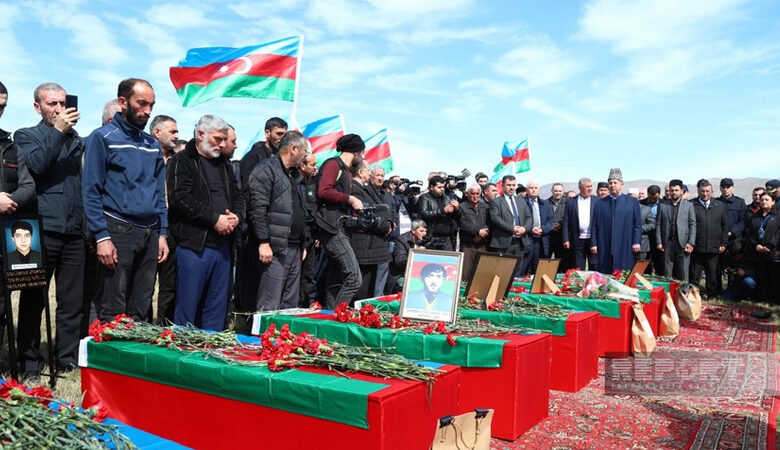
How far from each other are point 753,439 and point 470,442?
211 cm

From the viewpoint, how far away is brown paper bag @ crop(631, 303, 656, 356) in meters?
5.53

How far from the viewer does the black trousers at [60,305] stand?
14.1ft

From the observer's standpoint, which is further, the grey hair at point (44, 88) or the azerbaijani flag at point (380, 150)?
the azerbaijani flag at point (380, 150)

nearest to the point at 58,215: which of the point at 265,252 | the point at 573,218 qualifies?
the point at 265,252

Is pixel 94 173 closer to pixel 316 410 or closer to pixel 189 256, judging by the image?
pixel 189 256

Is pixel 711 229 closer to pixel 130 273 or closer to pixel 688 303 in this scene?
pixel 688 303

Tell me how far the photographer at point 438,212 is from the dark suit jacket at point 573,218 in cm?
196

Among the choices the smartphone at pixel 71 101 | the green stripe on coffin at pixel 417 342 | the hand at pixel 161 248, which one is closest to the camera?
the green stripe on coffin at pixel 417 342

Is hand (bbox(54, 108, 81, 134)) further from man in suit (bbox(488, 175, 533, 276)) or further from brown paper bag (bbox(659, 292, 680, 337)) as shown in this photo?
brown paper bag (bbox(659, 292, 680, 337))

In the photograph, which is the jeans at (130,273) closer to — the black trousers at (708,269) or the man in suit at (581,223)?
the man in suit at (581,223)

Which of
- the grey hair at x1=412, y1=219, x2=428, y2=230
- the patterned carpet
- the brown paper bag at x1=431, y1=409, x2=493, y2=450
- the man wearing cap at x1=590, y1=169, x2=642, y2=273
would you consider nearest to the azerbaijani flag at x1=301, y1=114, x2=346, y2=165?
the grey hair at x1=412, y1=219, x2=428, y2=230

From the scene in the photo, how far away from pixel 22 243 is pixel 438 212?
5.29 metres

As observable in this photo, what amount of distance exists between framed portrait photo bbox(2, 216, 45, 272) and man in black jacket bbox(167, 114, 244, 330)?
2.84ft

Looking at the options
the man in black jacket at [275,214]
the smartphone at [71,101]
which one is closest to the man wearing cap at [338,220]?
the man in black jacket at [275,214]
